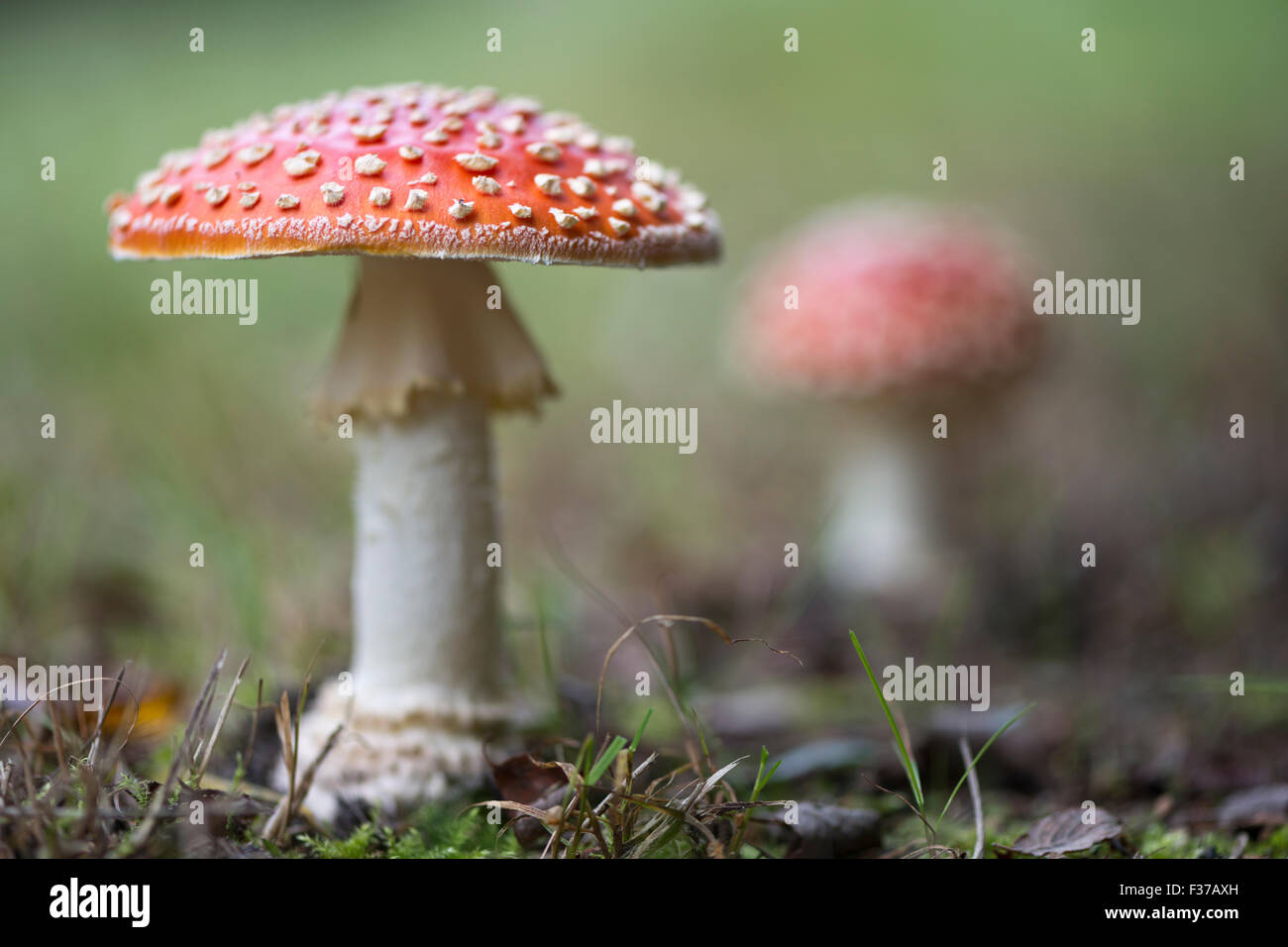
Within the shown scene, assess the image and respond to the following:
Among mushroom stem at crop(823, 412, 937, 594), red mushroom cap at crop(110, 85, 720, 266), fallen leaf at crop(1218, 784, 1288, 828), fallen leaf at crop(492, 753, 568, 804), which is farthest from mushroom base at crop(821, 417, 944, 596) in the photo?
red mushroom cap at crop(110, 85, 720, 266)

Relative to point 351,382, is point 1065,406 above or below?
below

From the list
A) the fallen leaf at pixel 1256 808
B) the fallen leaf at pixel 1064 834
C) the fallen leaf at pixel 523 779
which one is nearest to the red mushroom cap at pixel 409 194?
the fallen leaf at pixel 523 779

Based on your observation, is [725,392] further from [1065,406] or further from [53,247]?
[53,247]

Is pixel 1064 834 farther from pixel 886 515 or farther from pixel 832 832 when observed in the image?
pixel 886 515

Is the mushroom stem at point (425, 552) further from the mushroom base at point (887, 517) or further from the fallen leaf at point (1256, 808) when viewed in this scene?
the mushroom base at point (887, 517)

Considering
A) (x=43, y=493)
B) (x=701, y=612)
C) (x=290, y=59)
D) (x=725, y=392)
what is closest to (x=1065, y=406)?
(x=725, y=392)

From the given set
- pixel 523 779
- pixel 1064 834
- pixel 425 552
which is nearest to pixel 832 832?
pixel 1064 834
